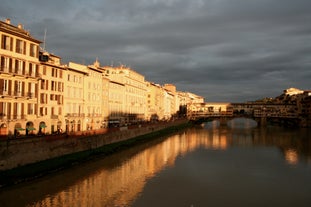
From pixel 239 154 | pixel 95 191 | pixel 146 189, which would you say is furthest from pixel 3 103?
pixel 239 154

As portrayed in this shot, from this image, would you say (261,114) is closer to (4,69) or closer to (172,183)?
(172,183)

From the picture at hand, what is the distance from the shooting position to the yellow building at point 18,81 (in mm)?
29328

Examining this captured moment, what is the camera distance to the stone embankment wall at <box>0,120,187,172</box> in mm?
24072

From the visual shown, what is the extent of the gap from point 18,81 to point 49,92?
23.6 feet

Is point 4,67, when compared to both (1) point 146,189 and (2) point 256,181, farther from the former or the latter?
(2) point 256,181

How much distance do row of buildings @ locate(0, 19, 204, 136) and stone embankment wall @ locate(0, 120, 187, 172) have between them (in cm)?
266

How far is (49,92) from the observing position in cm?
3831

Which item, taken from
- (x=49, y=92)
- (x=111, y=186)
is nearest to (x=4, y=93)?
(x=49, y=92)

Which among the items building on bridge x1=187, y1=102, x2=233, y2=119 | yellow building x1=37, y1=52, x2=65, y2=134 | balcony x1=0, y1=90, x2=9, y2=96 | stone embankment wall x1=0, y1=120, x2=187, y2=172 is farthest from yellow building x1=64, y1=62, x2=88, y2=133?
building on bridge x1=187, y1=102, x2=233, y2=119

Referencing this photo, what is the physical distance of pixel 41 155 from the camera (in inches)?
1102

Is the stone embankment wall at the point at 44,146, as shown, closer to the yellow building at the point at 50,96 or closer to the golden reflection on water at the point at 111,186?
the golden reflection on water at the point at 111,186

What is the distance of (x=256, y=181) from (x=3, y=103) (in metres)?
23.7

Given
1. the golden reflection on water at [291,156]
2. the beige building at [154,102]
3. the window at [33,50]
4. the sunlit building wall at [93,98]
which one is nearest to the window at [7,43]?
the window at [33,50]

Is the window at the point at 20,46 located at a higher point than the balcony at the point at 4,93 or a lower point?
higher
